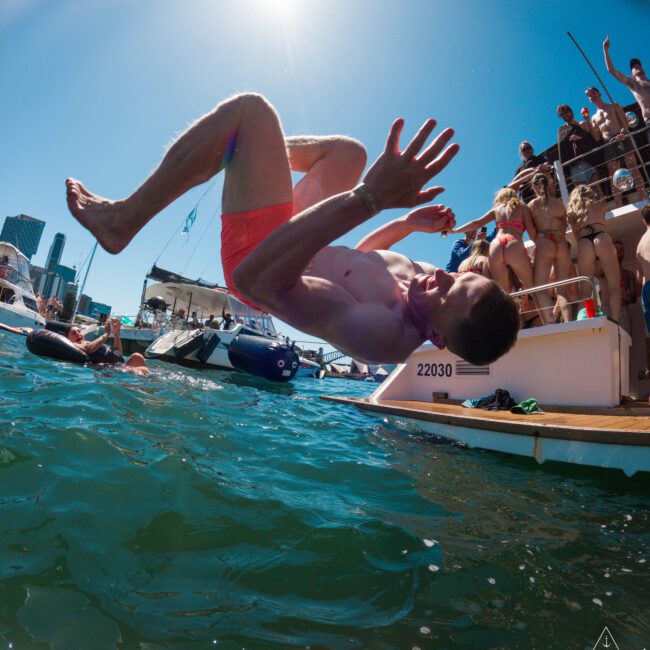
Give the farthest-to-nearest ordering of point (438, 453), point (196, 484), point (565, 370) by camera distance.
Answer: point (565, 370) < point (438, 453) < point (196, 484)

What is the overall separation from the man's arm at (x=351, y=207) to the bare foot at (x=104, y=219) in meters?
0.76

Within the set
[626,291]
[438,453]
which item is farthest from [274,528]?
[626,291]

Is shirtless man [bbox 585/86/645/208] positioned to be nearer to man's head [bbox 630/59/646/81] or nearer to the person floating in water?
man's head [bbox 630/59/646/81]

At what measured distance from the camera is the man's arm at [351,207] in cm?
156

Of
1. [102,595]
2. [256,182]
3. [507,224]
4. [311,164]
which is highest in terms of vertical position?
[507,224]

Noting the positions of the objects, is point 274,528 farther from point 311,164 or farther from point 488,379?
point 488,379

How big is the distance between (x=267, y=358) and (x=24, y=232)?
16400cm

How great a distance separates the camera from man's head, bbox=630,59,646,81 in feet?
21.8

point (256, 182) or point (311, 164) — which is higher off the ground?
point (311, 164)

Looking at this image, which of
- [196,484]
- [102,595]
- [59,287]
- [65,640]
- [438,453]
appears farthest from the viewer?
[59,287]

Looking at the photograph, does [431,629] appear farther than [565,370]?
No

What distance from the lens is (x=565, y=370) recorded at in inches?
198

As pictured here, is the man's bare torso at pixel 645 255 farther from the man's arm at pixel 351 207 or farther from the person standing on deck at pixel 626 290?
the man's arm at pixel 351 207

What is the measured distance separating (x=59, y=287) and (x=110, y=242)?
157081 mm
